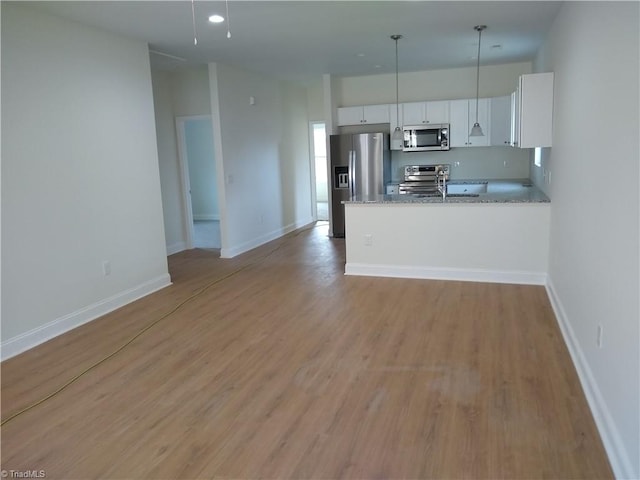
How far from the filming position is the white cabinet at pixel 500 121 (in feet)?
23.6

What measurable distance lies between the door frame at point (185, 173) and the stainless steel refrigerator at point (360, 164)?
215cm

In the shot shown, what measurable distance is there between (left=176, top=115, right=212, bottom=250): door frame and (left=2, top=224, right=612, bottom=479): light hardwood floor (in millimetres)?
2990

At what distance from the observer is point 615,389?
218 cm

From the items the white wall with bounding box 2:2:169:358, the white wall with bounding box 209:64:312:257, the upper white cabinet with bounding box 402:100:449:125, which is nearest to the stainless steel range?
the upper white cabinet with bounding box 402:100:449:125

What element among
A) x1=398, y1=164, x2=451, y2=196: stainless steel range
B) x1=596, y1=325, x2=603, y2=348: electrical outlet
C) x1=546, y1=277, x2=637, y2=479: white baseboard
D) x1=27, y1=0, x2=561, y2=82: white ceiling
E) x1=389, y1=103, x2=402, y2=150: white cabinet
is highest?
x1=27, y1=0, x2=561, y2=82: white ceiling

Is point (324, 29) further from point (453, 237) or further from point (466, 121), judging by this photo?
point (466, 121)

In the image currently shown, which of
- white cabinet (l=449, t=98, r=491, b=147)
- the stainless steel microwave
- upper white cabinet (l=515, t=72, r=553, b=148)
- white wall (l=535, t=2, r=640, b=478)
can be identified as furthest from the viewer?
the stainless steel microwave

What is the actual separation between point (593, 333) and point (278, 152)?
249 inches

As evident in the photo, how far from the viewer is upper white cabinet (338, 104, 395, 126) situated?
782 cm

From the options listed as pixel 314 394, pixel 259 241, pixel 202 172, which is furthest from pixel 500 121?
pixel 202 172

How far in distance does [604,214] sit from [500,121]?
17.3 feet

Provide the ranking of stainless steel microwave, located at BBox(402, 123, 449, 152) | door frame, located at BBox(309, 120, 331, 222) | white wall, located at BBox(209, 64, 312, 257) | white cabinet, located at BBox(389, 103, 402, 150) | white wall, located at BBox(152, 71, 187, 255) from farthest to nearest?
door frame, located at BBox(309, 120, 331, 222) < white cabinet, located at BBox(389, 103, 402, 150) < stainless steel microwave, located at BBox(402, 123, 449, 152) < white wall, located at BBox(152, 71, 187, 255) < white wall, located at BBox(209, 64, 312, 257)

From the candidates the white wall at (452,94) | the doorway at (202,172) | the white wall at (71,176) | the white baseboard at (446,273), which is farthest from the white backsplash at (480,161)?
the white wall at (71,176)

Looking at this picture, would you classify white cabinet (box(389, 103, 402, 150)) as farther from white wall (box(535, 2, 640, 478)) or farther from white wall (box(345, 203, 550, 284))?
white wall (box(535, 2, 640, 478))
